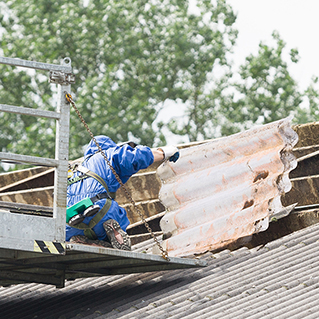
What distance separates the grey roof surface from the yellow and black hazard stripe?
1001mm

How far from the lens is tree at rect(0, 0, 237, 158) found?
2684 cm

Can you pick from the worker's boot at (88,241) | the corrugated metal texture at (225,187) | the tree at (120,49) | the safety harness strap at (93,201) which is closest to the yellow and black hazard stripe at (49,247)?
the safety harness strap at (93,201)

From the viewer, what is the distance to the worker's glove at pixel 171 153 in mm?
6236

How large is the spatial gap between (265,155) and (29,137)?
18632 millimetres

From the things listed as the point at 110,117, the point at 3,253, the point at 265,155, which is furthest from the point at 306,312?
the point at 110,117

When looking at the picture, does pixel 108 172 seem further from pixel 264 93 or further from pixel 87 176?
pixel 264 93

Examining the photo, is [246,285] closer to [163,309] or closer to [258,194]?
[163,309]

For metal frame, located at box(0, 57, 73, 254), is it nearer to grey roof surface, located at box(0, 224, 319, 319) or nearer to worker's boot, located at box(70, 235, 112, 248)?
worker's boot, located at box(70, 235, 112, 248)

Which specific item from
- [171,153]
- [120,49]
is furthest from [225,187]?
[120,49]

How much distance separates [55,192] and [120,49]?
23.3 m

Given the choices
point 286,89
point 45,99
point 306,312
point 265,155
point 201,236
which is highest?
point 45,99

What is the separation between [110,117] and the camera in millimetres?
24625

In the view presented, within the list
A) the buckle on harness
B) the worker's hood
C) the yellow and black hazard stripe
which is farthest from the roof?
the worker's hood

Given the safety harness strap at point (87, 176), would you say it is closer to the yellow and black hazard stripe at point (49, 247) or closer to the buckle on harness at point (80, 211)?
the buckle on harness at point (80, 211)
